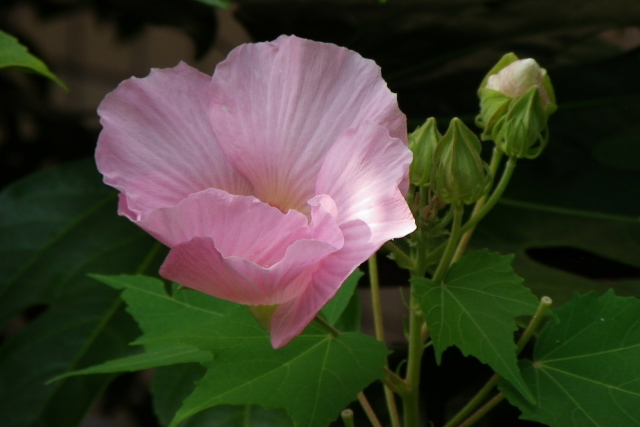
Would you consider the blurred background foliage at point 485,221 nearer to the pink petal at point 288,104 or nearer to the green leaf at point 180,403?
the green leaf at point 180,403

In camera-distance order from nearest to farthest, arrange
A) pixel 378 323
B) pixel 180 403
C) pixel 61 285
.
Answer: pixel 378 323 → pixel 180 403 → pixel 61 285

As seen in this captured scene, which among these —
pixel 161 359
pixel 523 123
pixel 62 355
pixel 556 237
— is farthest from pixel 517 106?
pixel 62 355

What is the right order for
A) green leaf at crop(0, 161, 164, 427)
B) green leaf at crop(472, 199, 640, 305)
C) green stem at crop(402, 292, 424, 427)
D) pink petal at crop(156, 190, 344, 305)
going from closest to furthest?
1. pink petal at crop(156, 190, 344, 305)
2. green stem at crop(402, 292, 424, 427)
3. green leaf at crop(472, 199, 640, 305)
4. green leaf at crop(0, 161, 164, 427)

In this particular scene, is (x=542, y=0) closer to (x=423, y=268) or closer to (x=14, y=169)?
(x=423, y=268)

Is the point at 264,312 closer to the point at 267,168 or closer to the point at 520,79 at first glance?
the point at 267,168

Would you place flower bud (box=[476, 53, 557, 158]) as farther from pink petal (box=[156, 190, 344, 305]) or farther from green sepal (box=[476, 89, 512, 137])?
pink petal (box=[156, 190, 344, 305])

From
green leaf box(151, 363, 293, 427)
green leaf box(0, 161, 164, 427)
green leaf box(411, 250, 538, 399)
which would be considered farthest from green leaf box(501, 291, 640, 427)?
green leaf box(0, 161, 164, 427)

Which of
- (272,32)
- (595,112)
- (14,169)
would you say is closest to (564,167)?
(595,112)
